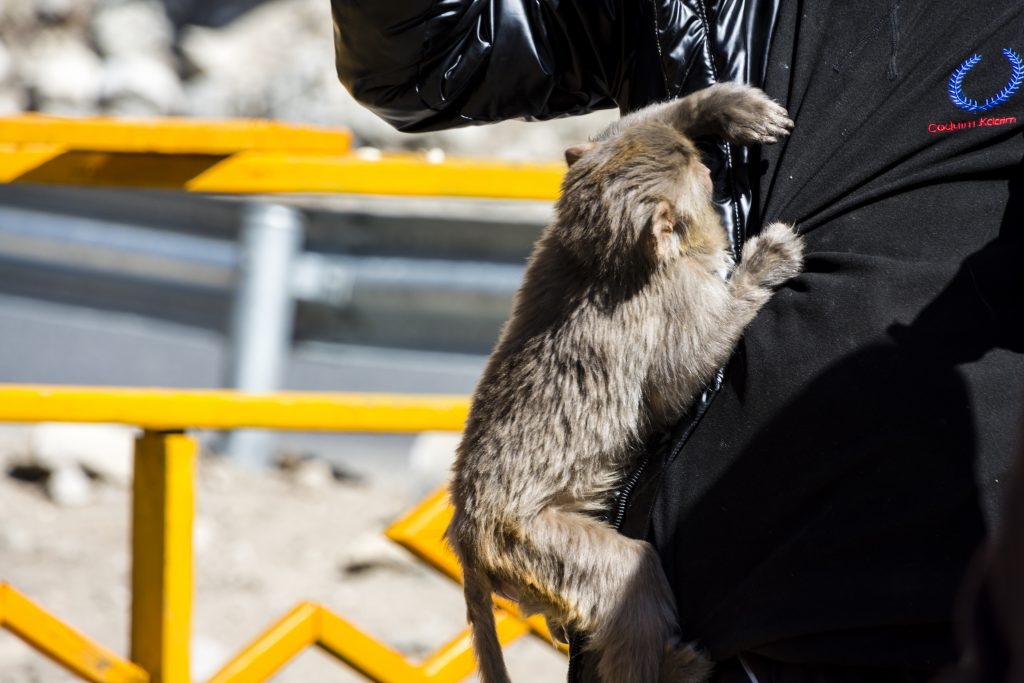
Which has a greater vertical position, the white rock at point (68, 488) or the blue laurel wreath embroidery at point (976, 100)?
the blue laurel wreath embroidery at point (976, 100)

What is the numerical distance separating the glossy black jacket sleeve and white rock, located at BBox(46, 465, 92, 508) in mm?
4115

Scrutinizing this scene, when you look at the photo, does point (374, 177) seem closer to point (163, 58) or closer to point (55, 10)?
point (163, 58)

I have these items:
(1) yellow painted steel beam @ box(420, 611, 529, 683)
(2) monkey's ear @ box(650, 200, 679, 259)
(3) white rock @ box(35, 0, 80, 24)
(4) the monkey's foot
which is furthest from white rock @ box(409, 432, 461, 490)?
(4) the monkey's foot

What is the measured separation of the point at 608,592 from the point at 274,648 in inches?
46.2

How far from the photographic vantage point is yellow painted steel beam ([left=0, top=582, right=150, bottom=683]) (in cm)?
261

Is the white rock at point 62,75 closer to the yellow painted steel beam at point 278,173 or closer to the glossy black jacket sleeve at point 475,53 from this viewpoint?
the yellow painted steel beam at point 278,173

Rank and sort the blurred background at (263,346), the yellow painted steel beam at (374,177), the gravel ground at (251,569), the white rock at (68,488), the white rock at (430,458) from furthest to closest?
the white rock at (430,458) < the white rock at (68,488) < the blurred background at (263,346) < the gravel ground at (251,569) < the yellow painted steel beam at (374,177)

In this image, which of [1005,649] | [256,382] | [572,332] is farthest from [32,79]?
[1005,649]

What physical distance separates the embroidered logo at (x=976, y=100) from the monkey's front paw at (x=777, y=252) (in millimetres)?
231

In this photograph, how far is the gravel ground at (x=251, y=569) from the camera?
14.9 feet

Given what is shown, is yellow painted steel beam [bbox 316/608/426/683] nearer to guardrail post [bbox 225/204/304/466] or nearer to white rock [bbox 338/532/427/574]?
white rock [bbox 338/532/427/574]

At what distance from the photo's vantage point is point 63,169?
2.59 meters

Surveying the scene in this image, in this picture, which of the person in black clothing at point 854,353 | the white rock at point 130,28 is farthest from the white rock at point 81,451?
the person in black clothing at point 854,353

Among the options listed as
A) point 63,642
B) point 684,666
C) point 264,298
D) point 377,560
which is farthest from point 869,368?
point 264,298
